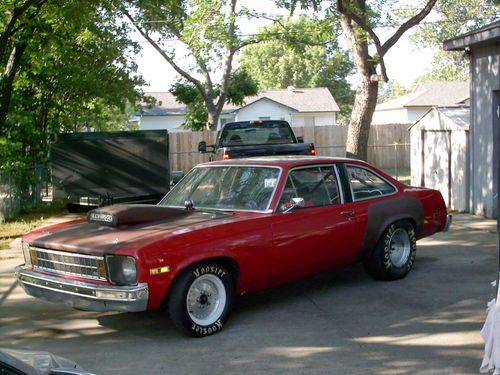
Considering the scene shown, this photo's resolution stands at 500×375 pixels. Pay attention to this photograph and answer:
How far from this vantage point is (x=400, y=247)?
8.27 m

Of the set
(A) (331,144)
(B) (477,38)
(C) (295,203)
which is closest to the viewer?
(C) (295,203)

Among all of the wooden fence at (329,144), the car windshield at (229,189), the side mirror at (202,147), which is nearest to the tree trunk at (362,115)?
the side mirror at (202,147)

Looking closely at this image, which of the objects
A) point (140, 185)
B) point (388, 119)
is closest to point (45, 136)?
point (140, 185)

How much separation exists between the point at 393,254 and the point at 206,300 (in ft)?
9.40

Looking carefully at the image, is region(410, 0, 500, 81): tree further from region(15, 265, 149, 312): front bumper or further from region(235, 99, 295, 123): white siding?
region(15, 265, 149, 312): front bumper

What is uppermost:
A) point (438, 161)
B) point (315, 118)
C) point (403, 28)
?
point (403, 28)

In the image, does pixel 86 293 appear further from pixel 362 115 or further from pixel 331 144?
pixel 331 144

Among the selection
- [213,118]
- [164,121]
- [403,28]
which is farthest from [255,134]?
[164,121]

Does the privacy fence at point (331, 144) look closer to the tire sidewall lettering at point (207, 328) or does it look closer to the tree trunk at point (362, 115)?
the tree trunk at point (362, 115)

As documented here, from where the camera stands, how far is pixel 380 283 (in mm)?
8062

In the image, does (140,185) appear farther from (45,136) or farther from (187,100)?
(187,100)

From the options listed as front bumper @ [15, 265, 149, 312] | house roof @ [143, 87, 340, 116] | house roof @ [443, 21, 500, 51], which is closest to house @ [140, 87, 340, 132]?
house roof @ [143, 87, 340, 116]

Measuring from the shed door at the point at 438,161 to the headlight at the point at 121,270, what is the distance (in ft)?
33.9

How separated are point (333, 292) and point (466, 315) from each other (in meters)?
1.58
